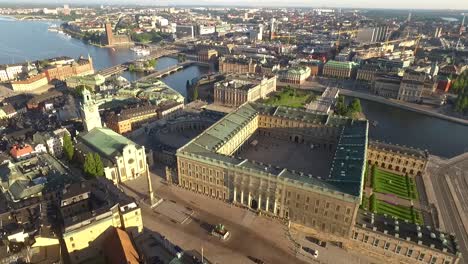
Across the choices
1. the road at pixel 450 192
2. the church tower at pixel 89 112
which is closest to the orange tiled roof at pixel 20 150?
the church tower at pixel 89 112

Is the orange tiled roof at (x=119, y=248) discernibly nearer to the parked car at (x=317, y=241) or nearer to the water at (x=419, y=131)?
the parked car at (x=317, y=241)

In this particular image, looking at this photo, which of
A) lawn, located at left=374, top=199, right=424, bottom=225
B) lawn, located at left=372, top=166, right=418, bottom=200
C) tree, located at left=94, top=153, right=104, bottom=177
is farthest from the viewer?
lawn, located at left=372, top=166, right=418, bottom=200

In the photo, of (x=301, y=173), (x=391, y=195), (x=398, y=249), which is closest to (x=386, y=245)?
(x=398, y=249)

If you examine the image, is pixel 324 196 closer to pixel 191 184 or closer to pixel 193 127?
pixel 191 184

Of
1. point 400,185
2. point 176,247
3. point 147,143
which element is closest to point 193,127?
point 147,143

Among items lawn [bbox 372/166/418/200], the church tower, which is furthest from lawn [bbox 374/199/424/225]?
the church tower

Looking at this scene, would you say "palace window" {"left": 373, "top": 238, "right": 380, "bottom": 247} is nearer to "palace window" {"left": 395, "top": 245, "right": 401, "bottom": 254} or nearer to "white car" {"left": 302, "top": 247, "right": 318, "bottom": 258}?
"palace window" {"left": 395, "top": 245, "right": 401, "bottom": 254}
